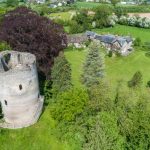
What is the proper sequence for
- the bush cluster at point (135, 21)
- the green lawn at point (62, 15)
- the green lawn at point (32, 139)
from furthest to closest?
the green lawn at point (62, 15) < the bush cluster at point (135, 21) < the green lawn at point (32, 139)

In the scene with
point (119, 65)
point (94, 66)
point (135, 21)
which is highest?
point (94, 66)

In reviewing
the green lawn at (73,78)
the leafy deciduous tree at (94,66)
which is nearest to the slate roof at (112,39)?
the green lawn at (73,78)

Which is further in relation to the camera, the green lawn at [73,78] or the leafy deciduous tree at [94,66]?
the leafy deciduous tree at [94,66]

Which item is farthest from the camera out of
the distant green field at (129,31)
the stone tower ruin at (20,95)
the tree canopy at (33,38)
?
the distant green field at (129,31)

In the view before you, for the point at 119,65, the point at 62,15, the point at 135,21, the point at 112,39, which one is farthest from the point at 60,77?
the point at 62,15

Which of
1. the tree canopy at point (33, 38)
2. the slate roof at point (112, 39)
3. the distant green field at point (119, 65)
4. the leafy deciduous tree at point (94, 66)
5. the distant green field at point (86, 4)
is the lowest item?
the distant green field at point (86, 4)

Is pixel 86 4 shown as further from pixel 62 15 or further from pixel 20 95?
pixel 20 95

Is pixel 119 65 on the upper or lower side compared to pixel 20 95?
lower

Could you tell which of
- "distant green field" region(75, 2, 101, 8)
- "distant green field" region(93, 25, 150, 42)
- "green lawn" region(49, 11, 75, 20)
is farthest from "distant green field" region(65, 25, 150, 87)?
"distant green field" region(75, 2, 101, 8)

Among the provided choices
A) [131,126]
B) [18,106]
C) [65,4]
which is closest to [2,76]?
[18,106]

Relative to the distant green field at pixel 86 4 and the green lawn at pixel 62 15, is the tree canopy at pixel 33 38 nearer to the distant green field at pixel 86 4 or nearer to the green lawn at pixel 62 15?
the green lawn at pixel 62 15
